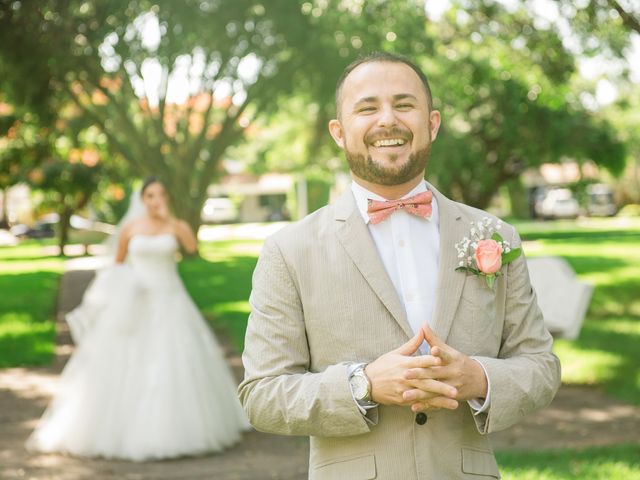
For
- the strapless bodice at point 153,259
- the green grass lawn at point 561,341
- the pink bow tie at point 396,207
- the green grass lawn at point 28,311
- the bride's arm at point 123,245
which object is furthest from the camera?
the green grass lawn at point 28,311

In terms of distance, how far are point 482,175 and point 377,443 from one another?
116ft

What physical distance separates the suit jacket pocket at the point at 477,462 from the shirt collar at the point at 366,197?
706 millimetres

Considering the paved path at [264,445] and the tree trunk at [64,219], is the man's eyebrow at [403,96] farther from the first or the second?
the tree trunk at [64,219]

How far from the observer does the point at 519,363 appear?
2652 millimetres

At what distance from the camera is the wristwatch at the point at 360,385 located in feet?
8.30

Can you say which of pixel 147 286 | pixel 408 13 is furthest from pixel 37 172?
pixel 147 286

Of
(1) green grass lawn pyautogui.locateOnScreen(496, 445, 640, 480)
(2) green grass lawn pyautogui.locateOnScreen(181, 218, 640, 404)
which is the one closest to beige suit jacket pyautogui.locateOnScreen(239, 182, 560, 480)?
(1) green grass lawn pyautogui.locateOnScreen(496, 445, 640, 480)

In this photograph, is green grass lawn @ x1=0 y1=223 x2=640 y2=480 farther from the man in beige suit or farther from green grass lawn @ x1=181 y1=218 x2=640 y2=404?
the man in beige suit

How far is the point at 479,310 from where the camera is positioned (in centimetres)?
271

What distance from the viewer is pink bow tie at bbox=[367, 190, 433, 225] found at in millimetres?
2775

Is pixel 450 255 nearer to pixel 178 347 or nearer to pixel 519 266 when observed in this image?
pixel 519 266

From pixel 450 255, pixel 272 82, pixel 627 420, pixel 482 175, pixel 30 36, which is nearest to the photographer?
pixel 450 255

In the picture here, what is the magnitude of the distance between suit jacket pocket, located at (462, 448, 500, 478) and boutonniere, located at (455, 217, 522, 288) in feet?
1.66

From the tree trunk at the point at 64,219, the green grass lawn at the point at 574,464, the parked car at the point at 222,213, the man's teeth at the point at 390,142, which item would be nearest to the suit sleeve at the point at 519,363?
the man's teeth at the point at 390,142
